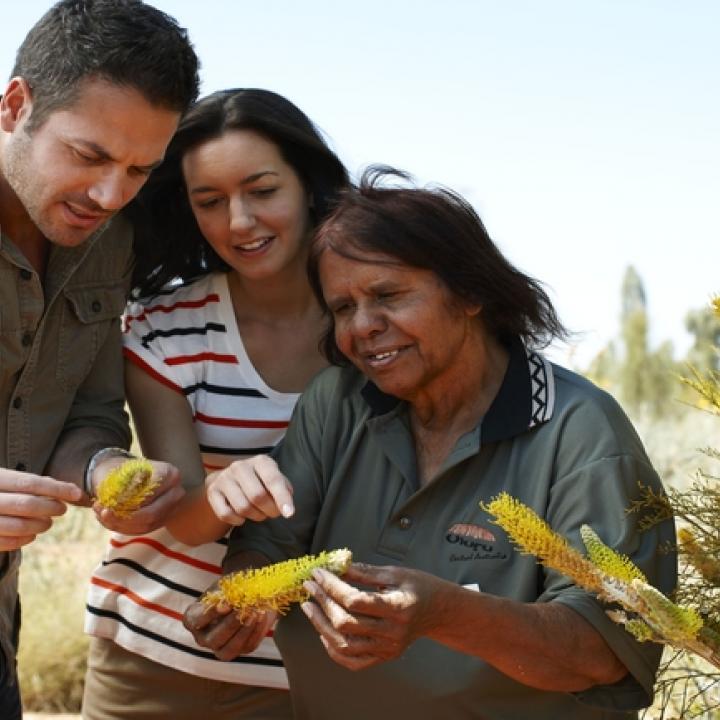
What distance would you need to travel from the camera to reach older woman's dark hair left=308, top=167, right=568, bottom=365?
3.28 m

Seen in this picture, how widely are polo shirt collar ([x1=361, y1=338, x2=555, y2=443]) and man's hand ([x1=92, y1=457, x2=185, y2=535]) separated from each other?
512mm

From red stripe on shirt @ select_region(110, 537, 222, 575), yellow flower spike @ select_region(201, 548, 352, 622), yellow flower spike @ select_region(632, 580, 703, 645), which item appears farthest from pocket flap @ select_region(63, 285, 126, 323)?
yellow flower spike @ select_region(632, 580, 703, 645)

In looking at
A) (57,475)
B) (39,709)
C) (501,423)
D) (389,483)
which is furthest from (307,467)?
(39,709)

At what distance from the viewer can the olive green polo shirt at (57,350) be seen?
354 cm

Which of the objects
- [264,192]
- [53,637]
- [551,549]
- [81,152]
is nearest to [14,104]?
[81,152]

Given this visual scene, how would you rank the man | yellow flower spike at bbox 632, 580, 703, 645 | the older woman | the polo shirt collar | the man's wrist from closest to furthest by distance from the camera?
yellow flower spike at bbox 632, 580, 703, 645 < the older woman < the polo shirt collar < the man < the man's wrist

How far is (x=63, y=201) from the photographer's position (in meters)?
3.32

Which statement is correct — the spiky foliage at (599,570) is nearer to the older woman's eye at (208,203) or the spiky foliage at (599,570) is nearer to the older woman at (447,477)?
the older woman at (447,477)

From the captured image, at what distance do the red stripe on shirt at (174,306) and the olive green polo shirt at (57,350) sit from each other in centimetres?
8

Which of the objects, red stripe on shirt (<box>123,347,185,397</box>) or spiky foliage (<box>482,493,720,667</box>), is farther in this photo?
red stripe on shirt (<box>123,347,185,397</box>)

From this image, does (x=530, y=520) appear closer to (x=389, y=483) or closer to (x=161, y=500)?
(x=389, y=483)

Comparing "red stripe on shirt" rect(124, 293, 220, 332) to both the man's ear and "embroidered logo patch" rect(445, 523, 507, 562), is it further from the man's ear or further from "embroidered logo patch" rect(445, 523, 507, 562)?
"embroidered logo patch" rect(445, 523, 507, 562)

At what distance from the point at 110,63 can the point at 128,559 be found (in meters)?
1.44

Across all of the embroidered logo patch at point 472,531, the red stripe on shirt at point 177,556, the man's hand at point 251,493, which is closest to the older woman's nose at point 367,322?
the man's hand at point 251,493
